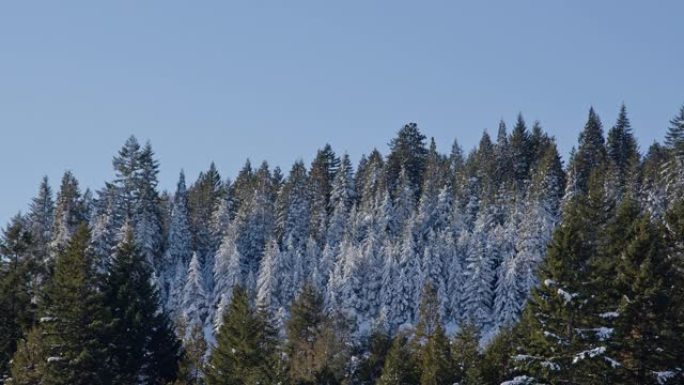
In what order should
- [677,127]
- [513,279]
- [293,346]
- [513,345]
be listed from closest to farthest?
[513,345] < [293,346] < [513,279] < [677,127]

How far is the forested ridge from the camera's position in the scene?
35156 mm

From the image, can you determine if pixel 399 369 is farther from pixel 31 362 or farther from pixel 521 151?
pixel 521 151

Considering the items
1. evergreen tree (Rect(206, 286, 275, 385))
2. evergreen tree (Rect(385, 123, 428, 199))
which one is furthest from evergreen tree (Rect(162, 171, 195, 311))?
evergreen tree (Rect(206, 286, 275, 385))

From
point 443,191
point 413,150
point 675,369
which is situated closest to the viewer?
point 675,369

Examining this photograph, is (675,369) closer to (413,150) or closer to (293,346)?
(293,346)

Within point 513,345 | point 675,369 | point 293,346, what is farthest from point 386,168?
point 675,369

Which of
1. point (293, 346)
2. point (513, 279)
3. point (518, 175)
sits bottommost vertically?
point (293, 346)

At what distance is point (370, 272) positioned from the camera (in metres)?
100

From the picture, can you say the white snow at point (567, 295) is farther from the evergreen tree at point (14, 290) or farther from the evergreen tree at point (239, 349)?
the evergreen tree at point (14, 290)

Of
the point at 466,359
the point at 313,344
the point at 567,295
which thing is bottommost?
the point at 466,359

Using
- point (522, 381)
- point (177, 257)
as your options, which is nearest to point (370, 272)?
point (177, 257)

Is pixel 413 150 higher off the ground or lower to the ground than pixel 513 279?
higher

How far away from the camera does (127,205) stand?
95.7 m

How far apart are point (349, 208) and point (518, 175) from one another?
25247 millimetres
